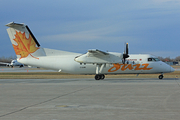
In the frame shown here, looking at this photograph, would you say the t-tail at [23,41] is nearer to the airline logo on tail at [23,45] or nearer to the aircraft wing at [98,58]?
the airline logo on tail at [23,45]

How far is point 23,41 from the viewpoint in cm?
2950

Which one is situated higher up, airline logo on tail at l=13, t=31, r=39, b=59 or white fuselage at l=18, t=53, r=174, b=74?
airline logo on tail at l=13, t=31, r=39, b=59

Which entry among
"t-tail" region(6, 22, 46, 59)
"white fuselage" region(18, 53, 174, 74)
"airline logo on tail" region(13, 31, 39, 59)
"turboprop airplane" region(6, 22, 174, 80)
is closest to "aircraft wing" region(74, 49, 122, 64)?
"turboprop airplane" region(6, 22, 174, 80)

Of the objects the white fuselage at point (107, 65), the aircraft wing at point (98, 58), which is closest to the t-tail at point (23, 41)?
the white fuselage at point (107, 65)

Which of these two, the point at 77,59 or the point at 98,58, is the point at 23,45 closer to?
the point at 77,59

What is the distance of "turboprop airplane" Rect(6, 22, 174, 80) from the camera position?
95.3 ft

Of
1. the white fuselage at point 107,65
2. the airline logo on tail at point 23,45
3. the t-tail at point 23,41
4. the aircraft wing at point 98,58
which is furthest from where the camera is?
the white fuselage at point 107,65

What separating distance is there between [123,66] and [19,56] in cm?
1429

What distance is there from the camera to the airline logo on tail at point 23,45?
29.3 meters

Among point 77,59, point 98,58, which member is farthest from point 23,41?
point 98,58

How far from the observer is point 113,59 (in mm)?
29016

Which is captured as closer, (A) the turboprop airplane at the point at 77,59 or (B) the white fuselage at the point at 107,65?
(A) the turboprop airplane at the point at 77,59

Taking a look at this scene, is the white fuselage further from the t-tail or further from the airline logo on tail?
the airline logo on tail

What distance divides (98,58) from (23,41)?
10323 mm
